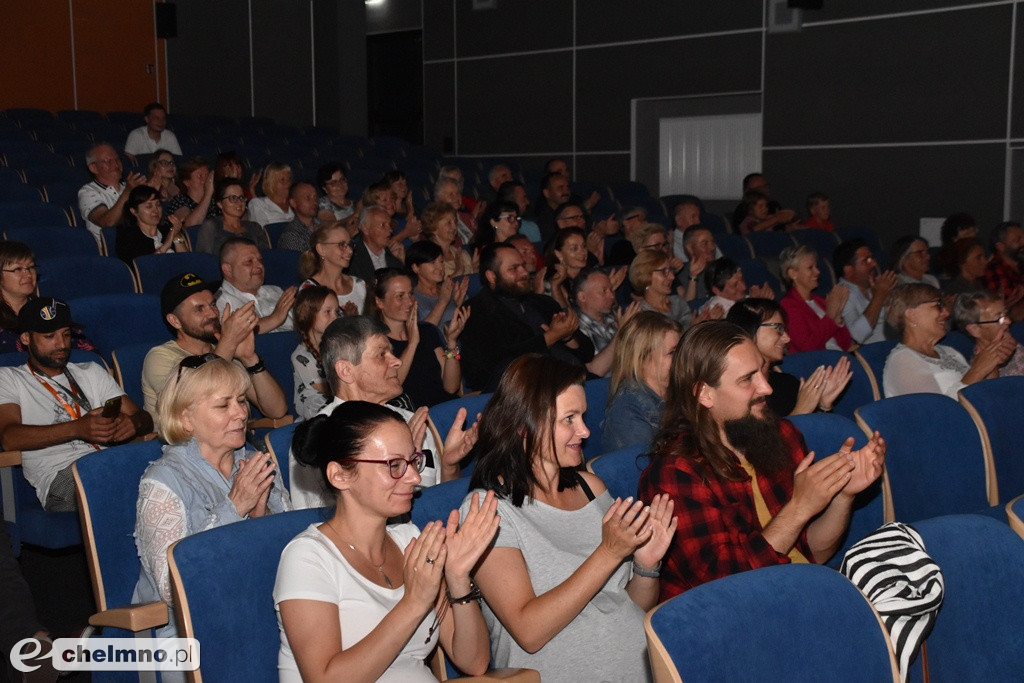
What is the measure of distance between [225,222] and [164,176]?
1.32m

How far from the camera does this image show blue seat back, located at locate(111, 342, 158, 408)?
372 cm

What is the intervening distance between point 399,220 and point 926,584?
544cm

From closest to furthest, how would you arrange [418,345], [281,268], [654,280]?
[418,345] < [654,280] < [281,268]

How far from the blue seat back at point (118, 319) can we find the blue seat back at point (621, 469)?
2307 mm

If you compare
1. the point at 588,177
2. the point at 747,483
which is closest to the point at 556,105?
the point at 588,177

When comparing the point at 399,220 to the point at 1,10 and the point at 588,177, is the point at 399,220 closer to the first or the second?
the point at 588,177

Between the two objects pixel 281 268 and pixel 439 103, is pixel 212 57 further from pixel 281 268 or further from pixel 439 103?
pixel 281 268

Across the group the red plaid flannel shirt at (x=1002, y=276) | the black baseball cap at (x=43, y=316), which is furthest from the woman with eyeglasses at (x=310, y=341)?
the red plaid flannel shirt at (x=1002, y=276)

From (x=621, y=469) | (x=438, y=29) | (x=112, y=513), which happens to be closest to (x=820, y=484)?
(x=621, y=469)

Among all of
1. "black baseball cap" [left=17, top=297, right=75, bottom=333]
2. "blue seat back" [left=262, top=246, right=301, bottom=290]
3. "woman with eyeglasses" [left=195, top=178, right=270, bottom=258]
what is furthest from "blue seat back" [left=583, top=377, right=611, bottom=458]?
"woman with eyeglasses" [left=195, top=178, right=270, bottom=258]

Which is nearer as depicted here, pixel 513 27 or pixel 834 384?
pixel 834 384

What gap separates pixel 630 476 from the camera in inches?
100

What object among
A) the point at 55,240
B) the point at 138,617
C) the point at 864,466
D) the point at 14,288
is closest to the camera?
the point at 138,617

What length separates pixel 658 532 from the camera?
6.76 feet
